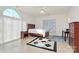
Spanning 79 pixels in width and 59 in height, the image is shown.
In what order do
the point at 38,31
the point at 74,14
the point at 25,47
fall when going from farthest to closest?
the point at 74,14 → the point at 38,31 → the point at 25,47

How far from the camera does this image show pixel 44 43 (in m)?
3.17

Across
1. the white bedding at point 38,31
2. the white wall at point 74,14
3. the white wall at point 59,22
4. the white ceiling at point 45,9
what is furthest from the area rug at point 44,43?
the white wall at point 74,14

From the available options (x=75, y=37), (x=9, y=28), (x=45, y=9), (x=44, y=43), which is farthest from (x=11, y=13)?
(x=75, y=37)

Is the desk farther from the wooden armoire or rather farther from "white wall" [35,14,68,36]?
the wooden armoire

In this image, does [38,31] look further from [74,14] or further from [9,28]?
[74,14]

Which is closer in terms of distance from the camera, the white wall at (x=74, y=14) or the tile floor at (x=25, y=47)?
the tile floor at (x=25, y=47)

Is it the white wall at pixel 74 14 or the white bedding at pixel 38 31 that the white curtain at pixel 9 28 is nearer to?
the white bedding at pixel 38 31

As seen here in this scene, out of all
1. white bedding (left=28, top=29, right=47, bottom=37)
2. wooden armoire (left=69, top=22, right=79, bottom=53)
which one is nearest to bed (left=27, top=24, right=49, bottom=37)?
white bedding (left=28, top=29, right=47, bottom=37)

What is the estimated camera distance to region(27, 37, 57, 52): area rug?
3080mm

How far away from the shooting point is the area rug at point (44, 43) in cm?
308
